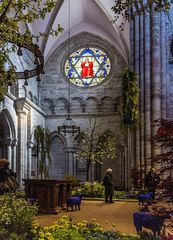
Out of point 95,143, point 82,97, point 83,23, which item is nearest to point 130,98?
point 95,143

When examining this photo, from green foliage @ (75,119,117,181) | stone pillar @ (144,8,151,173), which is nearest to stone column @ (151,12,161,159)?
stone pillar @ (144,8,151,173)

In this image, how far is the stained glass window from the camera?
85.9 ft

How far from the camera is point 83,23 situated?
26375 millimetres

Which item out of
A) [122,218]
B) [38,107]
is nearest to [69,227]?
[122,218]

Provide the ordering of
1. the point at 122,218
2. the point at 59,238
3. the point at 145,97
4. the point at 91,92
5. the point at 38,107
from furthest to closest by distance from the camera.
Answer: the point at 91,92 < the point at 38,107 < the point at 145,97 < the point at 122,218 < the point at 59,238

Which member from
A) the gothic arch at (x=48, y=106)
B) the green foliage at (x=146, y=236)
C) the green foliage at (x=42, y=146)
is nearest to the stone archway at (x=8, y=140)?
the green foliage at (x=42, y=146)

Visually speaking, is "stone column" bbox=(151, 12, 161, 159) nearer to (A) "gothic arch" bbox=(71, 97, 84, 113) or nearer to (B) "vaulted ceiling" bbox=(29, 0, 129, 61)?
(B) "vaulted ceiling" bbox=(29, 0, 129, 61)

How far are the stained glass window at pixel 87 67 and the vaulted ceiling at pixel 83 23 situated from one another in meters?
1.14

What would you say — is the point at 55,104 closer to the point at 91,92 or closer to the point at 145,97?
the point at 91,92

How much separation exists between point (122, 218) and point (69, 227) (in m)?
4.16

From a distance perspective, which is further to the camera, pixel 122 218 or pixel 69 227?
pixel 122 218

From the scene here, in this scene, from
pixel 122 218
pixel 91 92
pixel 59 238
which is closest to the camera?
pixel 59 238

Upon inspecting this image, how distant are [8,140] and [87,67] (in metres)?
8.58

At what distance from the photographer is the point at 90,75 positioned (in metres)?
26.2
